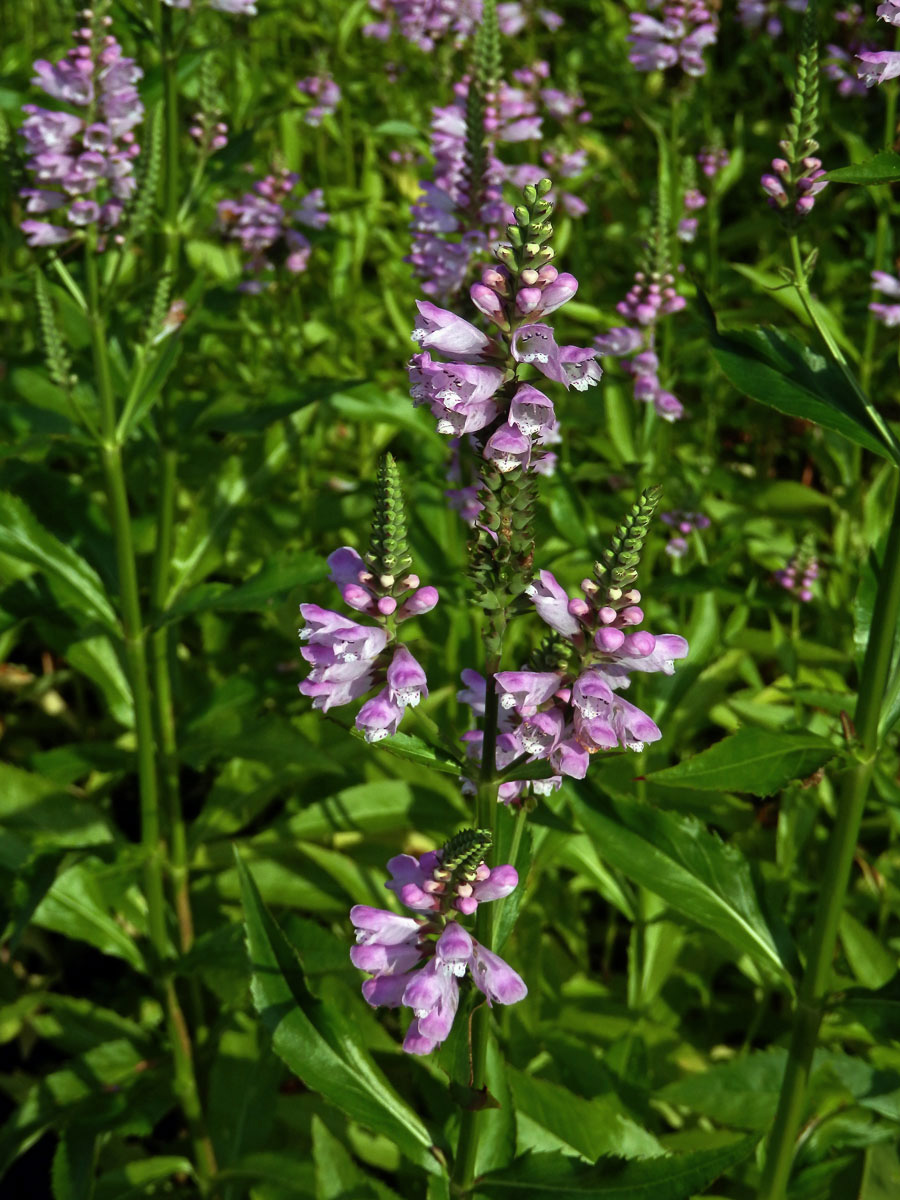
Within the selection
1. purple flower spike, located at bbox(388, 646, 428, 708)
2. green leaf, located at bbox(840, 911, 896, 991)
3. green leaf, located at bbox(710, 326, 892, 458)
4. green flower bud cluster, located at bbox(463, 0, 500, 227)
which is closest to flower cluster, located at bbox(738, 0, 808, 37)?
green flower bud cluster, located at bbox(463, 0, 500, 227)

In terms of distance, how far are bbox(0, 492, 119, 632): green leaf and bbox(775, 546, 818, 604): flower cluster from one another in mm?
2338

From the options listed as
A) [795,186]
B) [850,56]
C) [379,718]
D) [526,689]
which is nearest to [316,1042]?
[379,718]

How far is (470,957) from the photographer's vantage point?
1.51 m

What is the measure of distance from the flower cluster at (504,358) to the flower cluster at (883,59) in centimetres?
86

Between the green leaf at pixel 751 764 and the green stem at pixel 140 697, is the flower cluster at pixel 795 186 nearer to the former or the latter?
the green leaf at pixel 751 764

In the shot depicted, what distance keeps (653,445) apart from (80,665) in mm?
2102

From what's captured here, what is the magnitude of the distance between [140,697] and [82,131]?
1689 millimetres

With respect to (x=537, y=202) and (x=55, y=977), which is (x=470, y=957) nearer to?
(x=537, y=202)

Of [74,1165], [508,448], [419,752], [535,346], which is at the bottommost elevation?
[74,1165]

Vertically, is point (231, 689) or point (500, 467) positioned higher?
point (500, 467)

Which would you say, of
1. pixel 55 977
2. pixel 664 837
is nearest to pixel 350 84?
pixel 55 977

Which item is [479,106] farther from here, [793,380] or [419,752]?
[419,752]

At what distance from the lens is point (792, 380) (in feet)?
6.74

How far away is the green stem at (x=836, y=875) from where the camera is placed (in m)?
1.99
